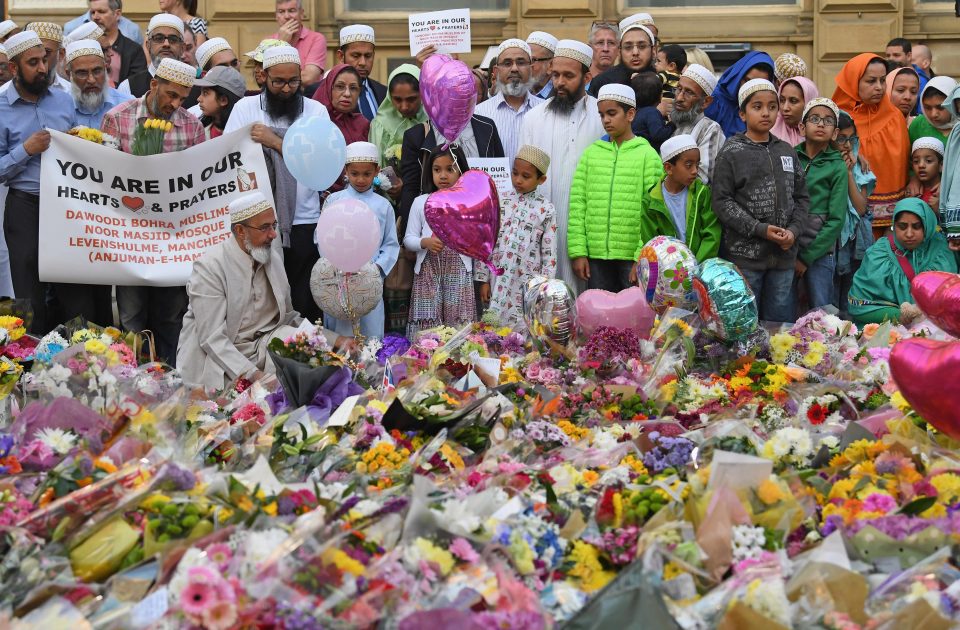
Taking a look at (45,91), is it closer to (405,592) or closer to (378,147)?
(378,147)

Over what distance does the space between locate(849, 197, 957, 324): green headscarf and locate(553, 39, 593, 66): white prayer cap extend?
208 centimetres

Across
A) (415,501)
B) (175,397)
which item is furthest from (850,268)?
(415,501)

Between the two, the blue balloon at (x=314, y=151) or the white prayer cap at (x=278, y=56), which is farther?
the white prayer cap at (x=278, y=56)

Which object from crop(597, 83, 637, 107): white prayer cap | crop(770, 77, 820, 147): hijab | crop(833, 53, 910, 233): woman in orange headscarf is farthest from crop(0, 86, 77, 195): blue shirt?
crop(833, 53, 910, 233): woman in orange headscarf

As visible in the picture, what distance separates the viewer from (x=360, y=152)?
789cm

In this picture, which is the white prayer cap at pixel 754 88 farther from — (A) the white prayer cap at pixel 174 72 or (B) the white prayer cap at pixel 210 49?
(B) the white prayer cap at pixel 210 49

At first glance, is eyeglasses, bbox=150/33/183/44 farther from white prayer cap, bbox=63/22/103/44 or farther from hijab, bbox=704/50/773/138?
hijab, bbox=704/50/773/138

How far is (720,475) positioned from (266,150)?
4.88 metres

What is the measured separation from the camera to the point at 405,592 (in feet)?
10.4

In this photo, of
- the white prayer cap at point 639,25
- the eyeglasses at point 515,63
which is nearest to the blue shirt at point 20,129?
the eyeglasses at point 515,63

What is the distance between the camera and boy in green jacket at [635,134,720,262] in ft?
25.3

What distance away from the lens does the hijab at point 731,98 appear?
8.70 metres

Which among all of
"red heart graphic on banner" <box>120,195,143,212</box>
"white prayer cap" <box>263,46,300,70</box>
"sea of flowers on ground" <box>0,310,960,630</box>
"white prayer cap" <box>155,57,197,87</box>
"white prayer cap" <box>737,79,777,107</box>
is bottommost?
"sea of flowers on ground" <box>0,310,960,630</box>

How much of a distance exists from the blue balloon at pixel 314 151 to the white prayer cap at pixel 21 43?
1.57 m
